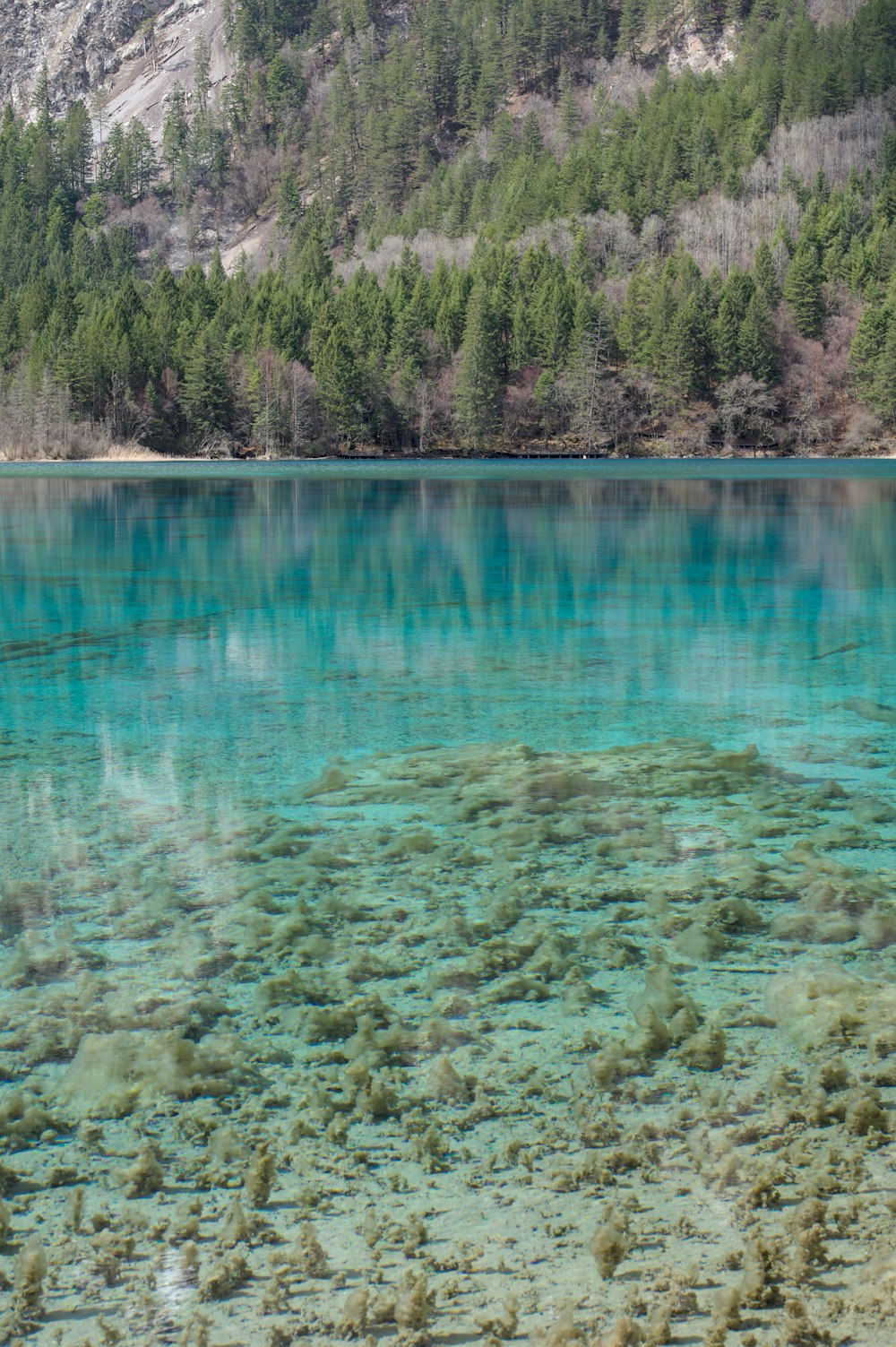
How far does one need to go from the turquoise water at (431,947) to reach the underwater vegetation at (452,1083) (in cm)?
2

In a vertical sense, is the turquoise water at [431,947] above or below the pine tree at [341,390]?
below

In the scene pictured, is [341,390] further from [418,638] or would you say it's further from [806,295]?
[418,638]

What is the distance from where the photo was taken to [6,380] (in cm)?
9525

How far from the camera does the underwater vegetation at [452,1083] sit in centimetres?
374

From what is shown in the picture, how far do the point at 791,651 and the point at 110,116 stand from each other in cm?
20783

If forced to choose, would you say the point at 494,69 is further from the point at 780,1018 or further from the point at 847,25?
the point at 780,1018

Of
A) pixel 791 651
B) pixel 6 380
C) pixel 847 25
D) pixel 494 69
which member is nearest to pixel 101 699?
pixel 791 651

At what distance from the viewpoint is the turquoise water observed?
12.8ft

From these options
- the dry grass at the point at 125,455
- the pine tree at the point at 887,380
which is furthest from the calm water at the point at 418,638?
the dry grass at the point at 125,455

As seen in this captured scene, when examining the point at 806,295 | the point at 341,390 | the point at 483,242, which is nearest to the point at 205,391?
the point at 341,390

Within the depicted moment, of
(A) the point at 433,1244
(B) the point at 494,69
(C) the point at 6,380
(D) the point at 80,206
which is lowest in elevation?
(A) the point at 433,1244

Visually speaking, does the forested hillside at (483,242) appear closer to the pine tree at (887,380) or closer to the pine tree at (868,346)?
the pine tree at (887,380)

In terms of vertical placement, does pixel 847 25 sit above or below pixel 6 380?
above

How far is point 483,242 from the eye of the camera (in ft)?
379
